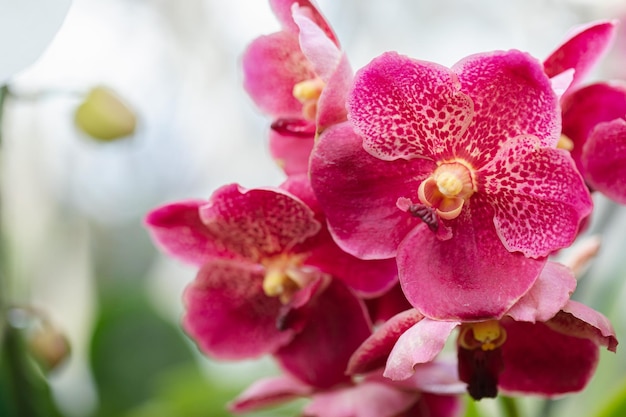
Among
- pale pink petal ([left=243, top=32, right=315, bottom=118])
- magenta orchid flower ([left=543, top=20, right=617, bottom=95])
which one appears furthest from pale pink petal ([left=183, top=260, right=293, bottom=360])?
magenta orchid flower ([left=543, top=20, right=617, bottom=95])

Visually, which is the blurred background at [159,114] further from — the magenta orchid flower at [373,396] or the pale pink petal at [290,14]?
the pale pink petal at [290,14]

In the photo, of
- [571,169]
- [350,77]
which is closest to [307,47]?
[350,77]

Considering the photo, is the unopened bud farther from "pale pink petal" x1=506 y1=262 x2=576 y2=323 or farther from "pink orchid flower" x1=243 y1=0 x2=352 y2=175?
"pale pink petal" x1=506 y1=262 x2=576 y2=323

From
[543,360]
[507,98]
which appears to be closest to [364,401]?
[543,360]

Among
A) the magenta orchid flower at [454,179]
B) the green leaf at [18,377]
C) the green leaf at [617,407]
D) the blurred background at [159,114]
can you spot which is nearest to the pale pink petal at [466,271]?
the magenta orchid flower at [454,179]

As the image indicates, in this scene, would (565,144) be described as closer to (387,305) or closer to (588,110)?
(588,110)

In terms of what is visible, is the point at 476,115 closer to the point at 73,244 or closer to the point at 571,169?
the point at 571,169
